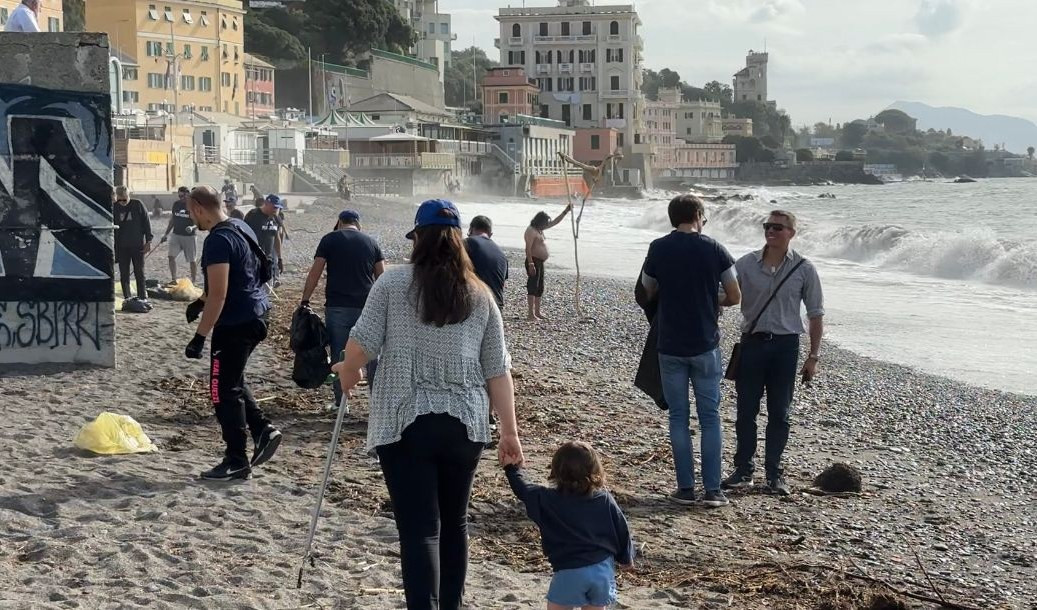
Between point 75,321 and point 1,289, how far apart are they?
0.63 metres

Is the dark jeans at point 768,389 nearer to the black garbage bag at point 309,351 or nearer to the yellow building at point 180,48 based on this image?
the black garbage bag at point 309,351

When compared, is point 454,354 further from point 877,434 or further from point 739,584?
point 877,434

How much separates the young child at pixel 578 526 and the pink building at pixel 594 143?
101995 mm

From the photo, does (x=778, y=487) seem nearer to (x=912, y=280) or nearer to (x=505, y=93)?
(x=912, y=280)

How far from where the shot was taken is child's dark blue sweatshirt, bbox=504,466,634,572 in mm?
4012

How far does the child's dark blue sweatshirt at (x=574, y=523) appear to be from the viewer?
4.01 metres

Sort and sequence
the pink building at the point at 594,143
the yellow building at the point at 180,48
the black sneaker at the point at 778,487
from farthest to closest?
1. the pink building at the point at 594,143
2. the yellow building at the point at 180,48
3. the black sneaker at the point at 778,487

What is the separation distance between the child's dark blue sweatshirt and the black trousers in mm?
11069

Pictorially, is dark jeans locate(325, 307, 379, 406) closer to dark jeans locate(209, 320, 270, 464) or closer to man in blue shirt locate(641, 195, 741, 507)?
dark jeans locate(209, 320, 270, 464)

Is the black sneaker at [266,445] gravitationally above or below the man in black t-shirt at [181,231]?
below

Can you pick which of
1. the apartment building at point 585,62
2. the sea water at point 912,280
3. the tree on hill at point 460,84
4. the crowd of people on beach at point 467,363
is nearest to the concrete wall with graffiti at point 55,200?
the crowd of people on beach at point 467,363

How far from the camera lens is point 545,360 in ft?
40.9

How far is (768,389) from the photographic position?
713 cm

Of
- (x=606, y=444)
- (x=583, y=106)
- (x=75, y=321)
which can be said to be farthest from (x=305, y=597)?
(x=583, y=106)
